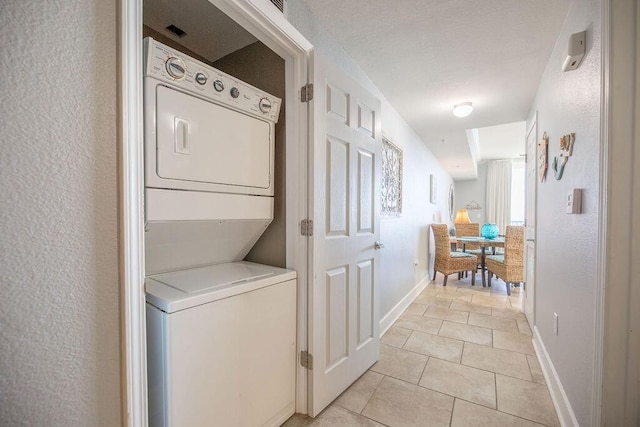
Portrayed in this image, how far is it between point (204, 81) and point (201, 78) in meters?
0.02

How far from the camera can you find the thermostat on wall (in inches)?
51.1

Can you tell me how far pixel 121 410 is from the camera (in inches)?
31.0

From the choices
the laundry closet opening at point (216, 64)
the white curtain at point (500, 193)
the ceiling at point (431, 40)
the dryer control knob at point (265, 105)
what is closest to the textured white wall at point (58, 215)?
the laundry closet opening at point (216, 64)

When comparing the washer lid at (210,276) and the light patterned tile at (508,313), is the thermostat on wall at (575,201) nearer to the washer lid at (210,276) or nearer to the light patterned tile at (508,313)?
the washer lid at (210,276)

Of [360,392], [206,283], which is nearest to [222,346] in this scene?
[206,283]

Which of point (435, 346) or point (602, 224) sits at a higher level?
point (602, 224)

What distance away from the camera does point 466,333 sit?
103 inches

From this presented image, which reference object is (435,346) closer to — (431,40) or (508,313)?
(508,313)

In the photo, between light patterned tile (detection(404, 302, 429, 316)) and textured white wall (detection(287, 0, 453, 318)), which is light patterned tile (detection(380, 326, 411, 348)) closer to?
textured white wall (detection(287, 0, 453, 318))

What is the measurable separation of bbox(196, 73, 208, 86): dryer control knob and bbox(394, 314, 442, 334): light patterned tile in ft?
8.86

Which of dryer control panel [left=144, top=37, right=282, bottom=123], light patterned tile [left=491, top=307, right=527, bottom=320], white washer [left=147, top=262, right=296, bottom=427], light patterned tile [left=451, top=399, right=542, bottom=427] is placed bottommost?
light patterned tile [left=491, top=307, right=527, bottom=320]

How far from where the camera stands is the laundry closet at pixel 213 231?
1.00 metres

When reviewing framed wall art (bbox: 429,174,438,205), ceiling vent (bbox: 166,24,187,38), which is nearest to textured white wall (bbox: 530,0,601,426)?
ceiling vent (bbox: 166,24,187,38)

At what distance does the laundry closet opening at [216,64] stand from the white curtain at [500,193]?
772cm
